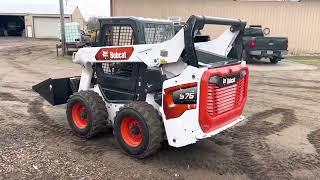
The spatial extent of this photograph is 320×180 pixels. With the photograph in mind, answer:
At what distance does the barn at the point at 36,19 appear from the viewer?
4625cm

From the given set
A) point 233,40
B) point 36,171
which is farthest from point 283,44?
point 36,171

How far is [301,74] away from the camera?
16.0 m

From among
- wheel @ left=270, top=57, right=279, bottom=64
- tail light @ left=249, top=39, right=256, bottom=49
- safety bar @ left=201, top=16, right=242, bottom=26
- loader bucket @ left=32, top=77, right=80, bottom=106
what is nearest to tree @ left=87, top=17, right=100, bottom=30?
loader bucket @ left=32, top=77, right=80, bottom=106

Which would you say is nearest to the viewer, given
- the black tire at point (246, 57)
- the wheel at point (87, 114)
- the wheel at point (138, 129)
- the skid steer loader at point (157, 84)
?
the skid steer loader at point (157, 84)

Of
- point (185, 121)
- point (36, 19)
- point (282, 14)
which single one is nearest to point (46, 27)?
point (36, 19)

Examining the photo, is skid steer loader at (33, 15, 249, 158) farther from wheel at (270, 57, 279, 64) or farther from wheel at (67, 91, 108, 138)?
wheel at (270, 57, 279, 64)

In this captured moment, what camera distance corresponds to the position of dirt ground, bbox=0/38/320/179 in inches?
224

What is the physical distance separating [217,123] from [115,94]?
1.90m

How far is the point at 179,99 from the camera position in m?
5.62

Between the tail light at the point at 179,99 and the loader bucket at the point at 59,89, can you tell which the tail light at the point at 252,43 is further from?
the tail light at the point at 179,99

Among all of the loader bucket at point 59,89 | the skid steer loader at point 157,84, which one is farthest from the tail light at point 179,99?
the loader bucket at point 59,89

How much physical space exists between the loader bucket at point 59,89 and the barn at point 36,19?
3726 cm

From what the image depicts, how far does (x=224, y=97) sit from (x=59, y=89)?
3.44 metres

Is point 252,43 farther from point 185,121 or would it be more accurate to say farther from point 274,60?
point 185,121
